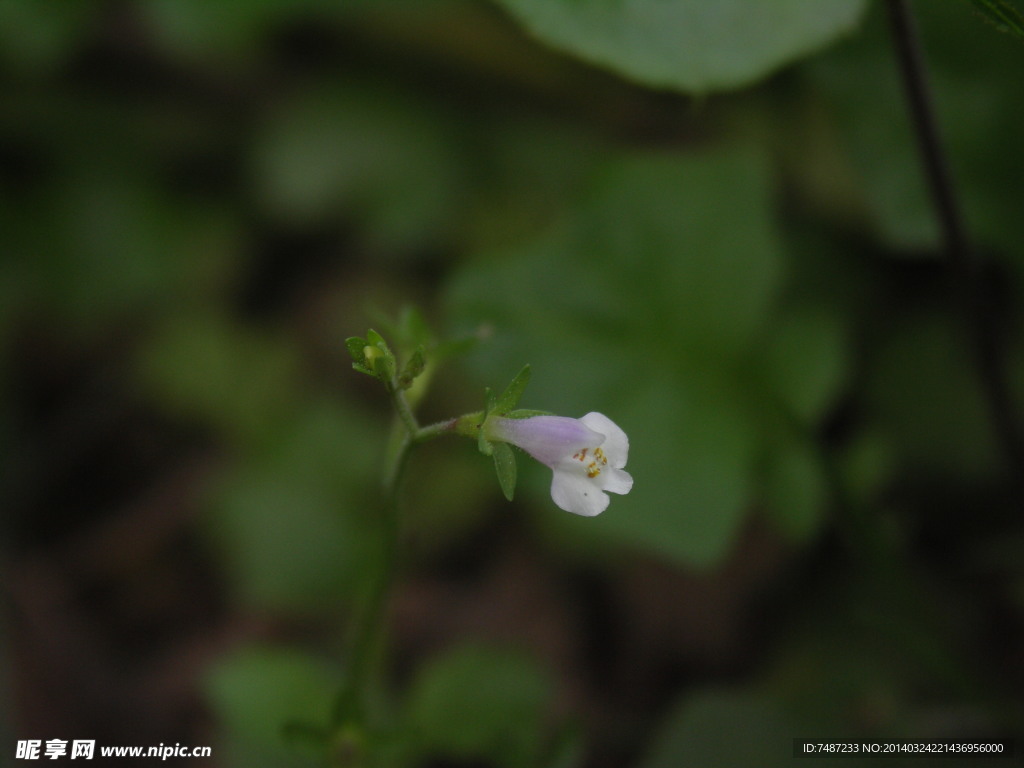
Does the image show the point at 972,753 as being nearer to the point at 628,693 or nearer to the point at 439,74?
the point at 628,693

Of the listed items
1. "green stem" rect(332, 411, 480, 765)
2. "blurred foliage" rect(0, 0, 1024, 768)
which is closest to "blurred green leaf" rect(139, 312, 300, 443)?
"blurred foliage" rect(0, 0, 1024, 768)

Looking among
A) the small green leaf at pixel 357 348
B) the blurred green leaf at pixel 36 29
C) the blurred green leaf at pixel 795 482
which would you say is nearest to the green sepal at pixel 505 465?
the small green leaf at pixel 357 348

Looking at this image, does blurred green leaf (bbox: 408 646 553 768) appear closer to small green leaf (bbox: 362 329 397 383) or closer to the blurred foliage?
the blurred foliage

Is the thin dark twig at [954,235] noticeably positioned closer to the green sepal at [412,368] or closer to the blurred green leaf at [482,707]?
the green sepal at [412,368]

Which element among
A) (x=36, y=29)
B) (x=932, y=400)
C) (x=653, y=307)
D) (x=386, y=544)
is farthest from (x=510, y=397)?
(x=36, y=29)

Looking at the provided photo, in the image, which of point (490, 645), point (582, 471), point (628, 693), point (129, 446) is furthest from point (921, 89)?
point (129, 446)
